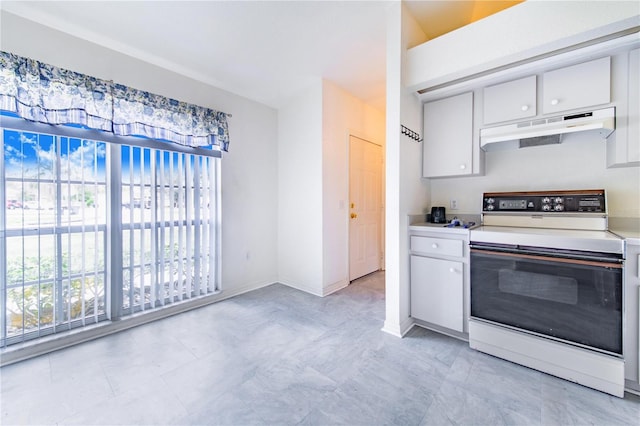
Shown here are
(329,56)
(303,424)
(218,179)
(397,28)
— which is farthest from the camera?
(218,179)

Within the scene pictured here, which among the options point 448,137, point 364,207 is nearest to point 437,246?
point 448,137

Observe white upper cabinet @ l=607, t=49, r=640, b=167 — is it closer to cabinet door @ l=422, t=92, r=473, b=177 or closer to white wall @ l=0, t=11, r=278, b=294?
cabinet door @ l=422, t=92, r=473, b=177

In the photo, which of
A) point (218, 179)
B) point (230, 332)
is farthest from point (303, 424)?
point (218, 179)

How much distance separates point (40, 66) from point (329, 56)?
2.38m

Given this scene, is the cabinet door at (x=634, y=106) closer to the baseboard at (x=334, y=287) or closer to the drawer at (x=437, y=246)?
the drawer at (x=437, y=246)

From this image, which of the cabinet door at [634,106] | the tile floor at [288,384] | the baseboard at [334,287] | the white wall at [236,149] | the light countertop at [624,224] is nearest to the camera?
the tile floor at [288,384]

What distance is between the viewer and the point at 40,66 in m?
1.87

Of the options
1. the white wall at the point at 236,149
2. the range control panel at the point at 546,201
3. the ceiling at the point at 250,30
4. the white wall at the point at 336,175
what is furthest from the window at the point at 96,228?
the range control panel at the point at 546,201

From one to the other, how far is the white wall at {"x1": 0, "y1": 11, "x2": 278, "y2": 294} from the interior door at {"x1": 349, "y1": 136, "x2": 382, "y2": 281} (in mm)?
1149

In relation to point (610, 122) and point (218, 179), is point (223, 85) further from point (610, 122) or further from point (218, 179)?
point (610, 122)

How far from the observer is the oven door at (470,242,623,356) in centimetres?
148

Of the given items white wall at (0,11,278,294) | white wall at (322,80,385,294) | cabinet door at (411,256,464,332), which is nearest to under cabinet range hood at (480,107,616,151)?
cabinet door at (411,256,464,332)

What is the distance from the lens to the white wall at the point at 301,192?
314cm

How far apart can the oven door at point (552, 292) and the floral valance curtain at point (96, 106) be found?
300cm
